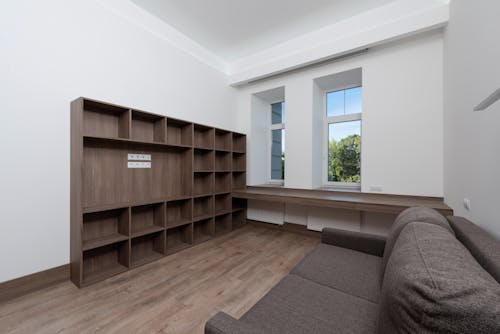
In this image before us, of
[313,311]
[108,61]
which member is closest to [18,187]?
[108,61]

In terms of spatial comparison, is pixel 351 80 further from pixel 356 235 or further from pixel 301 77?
pixel 356 235

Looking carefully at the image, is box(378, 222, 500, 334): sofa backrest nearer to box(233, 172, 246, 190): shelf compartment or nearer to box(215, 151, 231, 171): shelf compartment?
box(215, 151, 231, 171): shelf compartment

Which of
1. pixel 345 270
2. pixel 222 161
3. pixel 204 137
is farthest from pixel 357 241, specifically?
pixel 204 137

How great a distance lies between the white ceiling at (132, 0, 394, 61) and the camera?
109 inches

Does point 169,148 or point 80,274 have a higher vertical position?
point 169,148

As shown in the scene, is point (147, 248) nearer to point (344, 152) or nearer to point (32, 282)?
point (32, 282)

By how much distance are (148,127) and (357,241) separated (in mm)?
2743

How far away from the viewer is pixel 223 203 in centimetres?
383

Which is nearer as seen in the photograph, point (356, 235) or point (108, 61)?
point (356, 235)

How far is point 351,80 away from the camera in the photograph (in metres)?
3.47

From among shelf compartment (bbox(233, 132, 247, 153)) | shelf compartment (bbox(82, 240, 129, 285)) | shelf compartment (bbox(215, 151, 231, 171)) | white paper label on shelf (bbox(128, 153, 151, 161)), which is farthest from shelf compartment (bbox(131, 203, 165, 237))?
shelf compartment (bbox(233, 132, 247, 153))

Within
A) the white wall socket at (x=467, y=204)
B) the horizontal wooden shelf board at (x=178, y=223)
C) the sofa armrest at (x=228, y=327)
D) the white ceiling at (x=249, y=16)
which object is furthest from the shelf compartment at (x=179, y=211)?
the white wall socket at (x=467, y=204)

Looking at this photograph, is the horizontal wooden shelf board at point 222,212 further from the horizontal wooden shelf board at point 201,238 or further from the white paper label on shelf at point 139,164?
the white paper label on shelf at point 139,164

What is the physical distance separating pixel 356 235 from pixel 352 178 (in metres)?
1.87
